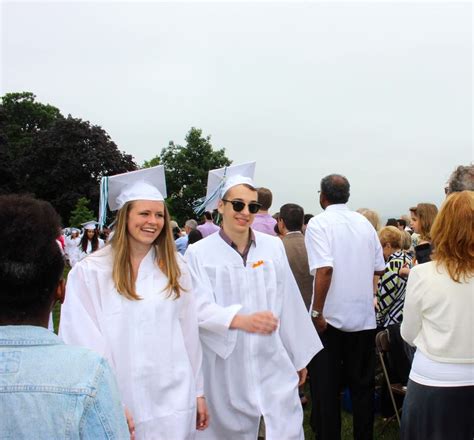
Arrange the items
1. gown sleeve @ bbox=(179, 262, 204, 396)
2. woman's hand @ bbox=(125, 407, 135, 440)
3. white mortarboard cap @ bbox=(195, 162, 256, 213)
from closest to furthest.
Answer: woman's hand @ bbox=(125, 407, 135, 440), gown sleeve @ bbox=(179, 262, 204, 396), white mortarboard cap @ bbox=(195, 162, 256, 213)

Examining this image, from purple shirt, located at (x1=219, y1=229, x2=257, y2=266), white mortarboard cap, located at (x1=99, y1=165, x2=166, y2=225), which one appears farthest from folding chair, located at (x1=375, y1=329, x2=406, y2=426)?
white mortarboard cap, located at (x1=99, y1=165, x2=166, y2=225)

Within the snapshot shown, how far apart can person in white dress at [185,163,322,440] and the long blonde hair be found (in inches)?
10.8

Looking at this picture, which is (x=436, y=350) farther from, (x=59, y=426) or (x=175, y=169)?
(x=175, y=169)

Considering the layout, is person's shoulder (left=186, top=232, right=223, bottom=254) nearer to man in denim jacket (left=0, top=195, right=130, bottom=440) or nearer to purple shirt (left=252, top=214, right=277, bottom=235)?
man in denim jacket (left=0, top=195, right=130, bottom=440)

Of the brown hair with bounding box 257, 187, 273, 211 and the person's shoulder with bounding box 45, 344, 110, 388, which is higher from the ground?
the brown hair with bounding box 257, 187, 273, 211

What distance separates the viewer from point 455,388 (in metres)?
2.95

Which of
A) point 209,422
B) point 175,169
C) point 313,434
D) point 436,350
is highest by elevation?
point 175,169

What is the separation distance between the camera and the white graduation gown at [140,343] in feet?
9.51

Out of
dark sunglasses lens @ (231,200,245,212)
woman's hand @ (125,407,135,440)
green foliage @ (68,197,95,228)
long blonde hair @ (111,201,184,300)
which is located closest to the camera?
woman's hand @ (125,407,135,440)

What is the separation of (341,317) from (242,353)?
4.66ft

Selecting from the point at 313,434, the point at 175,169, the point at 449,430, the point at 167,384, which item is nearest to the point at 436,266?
the point at 449,430

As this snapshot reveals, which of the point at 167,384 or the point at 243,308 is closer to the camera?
the point at 167,384

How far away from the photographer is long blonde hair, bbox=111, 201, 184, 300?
3016 millimetres

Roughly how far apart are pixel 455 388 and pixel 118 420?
85.0 inches
